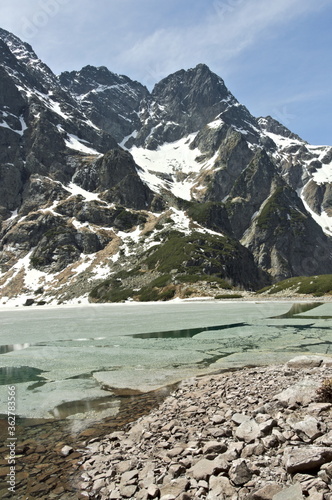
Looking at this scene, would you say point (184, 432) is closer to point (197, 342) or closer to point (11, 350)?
point (197, 342)

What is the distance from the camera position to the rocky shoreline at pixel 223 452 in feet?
20.9

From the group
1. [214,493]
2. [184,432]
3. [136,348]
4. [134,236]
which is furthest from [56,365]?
[134,236]

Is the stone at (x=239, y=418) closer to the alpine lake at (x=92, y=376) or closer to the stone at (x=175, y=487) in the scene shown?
the stone at (x=175, y=487)

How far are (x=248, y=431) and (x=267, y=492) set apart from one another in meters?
2.61

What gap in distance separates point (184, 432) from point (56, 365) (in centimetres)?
1492

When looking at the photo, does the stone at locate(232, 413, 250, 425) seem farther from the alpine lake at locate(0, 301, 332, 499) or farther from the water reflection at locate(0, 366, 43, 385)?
the water reflection at locate(0, 366, 43, 385)

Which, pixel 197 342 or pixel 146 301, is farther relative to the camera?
pixel 146 301

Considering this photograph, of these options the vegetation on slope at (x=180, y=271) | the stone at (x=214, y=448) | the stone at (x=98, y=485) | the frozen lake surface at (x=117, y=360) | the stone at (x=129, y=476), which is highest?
the vegetation on slope at (x=180, y=271)

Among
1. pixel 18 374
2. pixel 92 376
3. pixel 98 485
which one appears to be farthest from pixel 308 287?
pixel 98 485

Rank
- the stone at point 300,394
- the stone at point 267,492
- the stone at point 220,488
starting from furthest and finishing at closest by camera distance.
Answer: the stone at point 300,394 < the stone at point 220,488 < the stone at point 267,492

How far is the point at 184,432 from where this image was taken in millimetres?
9844

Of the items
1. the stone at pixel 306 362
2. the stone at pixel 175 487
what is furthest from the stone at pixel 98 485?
the stone at pixel 306 362

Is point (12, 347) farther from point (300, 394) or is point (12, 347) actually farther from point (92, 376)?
point (300, 394)

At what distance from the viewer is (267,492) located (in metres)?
5.99
